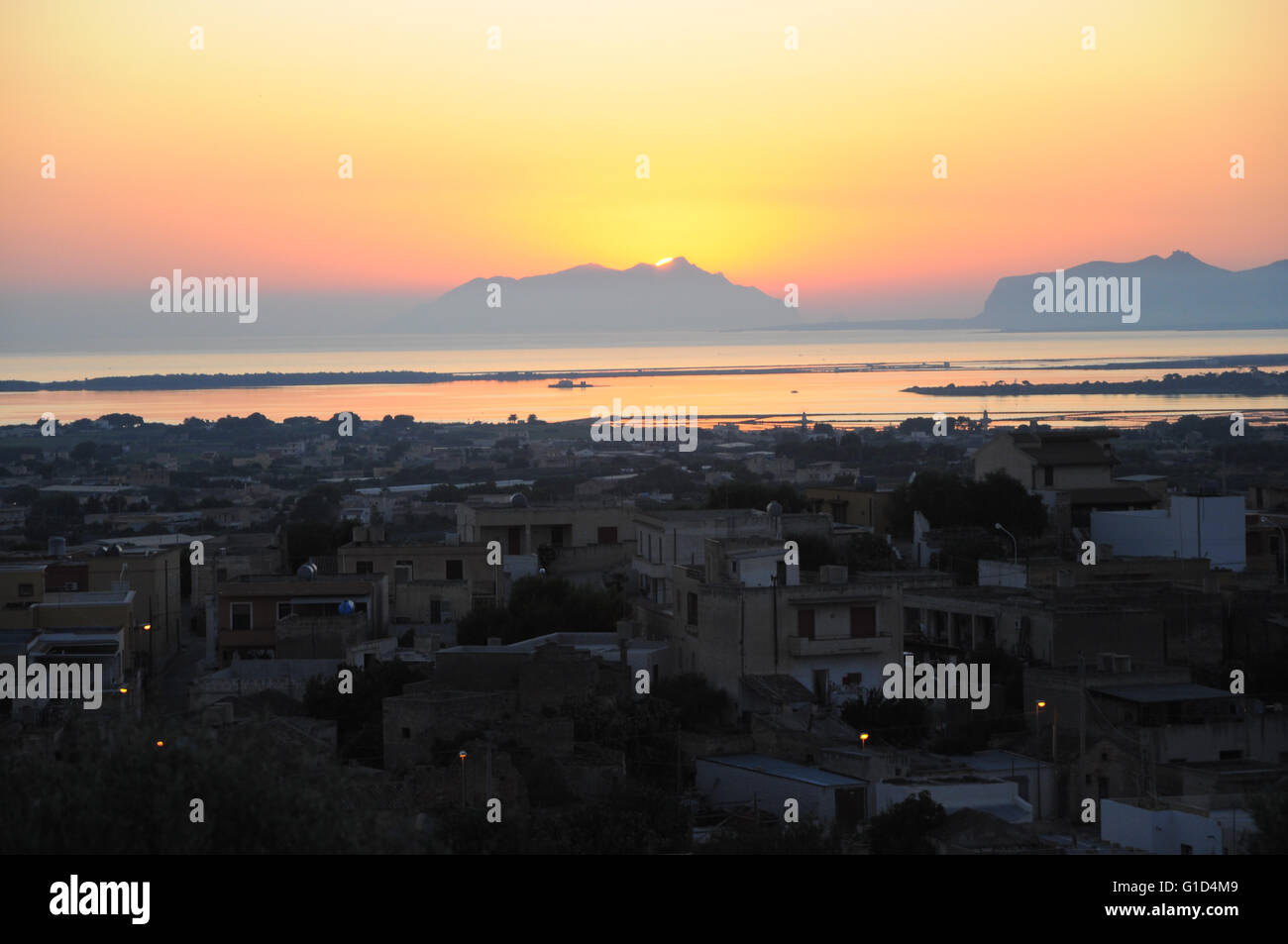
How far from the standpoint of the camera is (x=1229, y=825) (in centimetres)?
1143

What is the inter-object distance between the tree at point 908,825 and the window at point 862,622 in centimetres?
578

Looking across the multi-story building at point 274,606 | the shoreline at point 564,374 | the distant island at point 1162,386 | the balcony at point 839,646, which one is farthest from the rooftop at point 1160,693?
the shoreline at point 564,374

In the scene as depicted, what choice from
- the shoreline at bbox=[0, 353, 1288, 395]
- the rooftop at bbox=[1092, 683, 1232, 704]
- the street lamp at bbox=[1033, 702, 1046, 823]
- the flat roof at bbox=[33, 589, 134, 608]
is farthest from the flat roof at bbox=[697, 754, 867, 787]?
the shoreline at bbox=[0, 353, 1288, 395]

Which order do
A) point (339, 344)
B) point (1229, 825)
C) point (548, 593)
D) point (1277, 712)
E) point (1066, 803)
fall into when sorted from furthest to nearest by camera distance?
point (339, 344)
point (548, 593)
point (1277, 712)
point (1066, 803)
point (1229, 825)

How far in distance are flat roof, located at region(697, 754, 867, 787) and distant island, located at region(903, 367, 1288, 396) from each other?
100 metres

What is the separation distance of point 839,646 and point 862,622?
1.40 feet

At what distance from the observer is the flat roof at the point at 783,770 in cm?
1355

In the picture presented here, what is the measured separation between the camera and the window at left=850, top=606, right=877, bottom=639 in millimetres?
18391

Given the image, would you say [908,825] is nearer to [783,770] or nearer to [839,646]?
[783,770]

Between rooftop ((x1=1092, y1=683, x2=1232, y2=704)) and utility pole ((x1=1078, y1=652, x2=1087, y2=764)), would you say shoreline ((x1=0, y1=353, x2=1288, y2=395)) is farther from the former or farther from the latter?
rooftop ((x1=1092, y1=683, x2=1232, y2=704))

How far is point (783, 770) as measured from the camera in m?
14.1

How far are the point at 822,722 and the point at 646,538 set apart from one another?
864 centimetres
